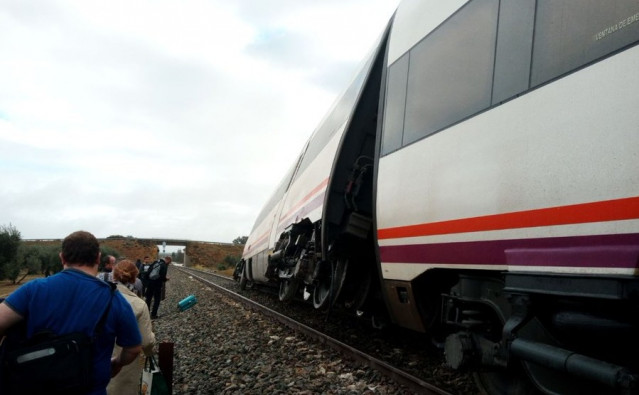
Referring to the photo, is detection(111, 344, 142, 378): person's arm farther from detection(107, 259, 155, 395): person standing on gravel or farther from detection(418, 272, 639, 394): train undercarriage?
detection(418, 272, 639, 394): train undercarriage

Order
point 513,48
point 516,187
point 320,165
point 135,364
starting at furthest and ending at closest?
1. point 320,165
2. point 135,364
3. point 513,48
4. point 516,187

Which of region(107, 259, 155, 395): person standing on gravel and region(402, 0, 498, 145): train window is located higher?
region(402, 0, 498, 145): train window

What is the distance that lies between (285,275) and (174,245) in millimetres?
80150

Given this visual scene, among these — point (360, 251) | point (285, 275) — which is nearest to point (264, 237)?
point (285, 275)

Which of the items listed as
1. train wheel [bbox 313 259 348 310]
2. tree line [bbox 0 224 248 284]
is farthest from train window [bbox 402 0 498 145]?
tree line [bbox 0 224 248 284]

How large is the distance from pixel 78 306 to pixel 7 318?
29 centimetres

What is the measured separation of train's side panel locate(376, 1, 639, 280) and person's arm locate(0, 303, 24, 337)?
2660 millimetres

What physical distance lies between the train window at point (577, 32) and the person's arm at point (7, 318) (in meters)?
3.08

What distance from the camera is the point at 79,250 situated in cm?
264

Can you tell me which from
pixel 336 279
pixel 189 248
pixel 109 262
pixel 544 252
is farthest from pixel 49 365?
pixel 189 248

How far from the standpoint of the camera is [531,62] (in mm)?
3240

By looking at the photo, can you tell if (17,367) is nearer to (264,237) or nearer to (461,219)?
(461,219)

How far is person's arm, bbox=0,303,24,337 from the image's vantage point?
234 cm

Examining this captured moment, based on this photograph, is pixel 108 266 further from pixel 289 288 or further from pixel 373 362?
pixel 373 362
